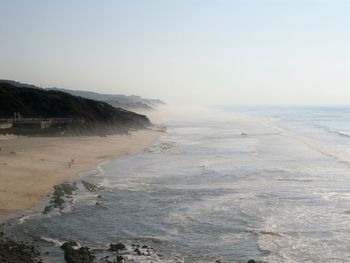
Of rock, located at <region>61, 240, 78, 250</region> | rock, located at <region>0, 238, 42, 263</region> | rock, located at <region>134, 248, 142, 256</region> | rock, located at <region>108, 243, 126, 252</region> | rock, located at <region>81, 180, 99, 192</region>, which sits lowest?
rock, located at <region>134, 248, 142, 256</region>

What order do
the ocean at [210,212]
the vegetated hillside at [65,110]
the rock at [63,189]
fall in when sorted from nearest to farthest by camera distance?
the ocean at [210,212], the rock at [63,189], the vegetated hillside at [65,110]

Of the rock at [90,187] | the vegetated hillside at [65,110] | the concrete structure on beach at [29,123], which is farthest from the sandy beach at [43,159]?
the vegetated hillside at [65,110]

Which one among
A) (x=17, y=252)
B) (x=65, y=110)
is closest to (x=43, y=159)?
(x=17, y=252)

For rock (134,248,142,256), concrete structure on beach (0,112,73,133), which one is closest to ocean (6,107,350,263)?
rock (134,248,142,256)

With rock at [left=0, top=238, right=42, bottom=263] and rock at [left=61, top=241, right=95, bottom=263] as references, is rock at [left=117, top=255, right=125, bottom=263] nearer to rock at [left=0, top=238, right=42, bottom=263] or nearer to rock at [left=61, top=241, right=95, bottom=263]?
rock at [left=61, top=241, right=95, bottom=263]

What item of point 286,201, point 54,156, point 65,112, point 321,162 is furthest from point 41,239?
point 65,112

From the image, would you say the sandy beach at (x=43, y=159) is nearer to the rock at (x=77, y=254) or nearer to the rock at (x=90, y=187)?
the rock at (x=90, y=187)
